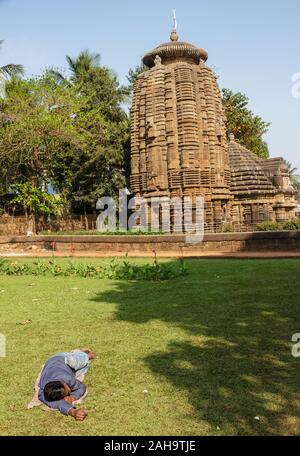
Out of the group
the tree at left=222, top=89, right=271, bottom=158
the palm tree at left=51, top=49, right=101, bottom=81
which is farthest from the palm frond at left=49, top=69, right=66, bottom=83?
the tree at left=222, top=89, right=271, bottom=158

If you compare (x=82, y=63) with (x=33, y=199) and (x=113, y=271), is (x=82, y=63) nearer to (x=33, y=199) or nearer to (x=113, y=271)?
(x=33, y=199)

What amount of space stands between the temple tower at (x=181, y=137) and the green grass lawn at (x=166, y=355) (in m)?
17.1

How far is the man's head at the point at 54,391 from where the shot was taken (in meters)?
3.37

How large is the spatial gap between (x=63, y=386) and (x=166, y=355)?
1.33 metres

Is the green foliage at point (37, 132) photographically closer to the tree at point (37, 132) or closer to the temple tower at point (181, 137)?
the tree at point (37, 132)

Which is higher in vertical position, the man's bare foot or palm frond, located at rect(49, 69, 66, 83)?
palm frond, located at rect(49, 69, 66, 83)

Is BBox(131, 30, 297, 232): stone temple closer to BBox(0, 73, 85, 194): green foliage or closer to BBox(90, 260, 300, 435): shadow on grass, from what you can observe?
BBox(0, 73, 85, 194): green foliage

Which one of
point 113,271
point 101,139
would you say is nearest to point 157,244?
point 113,271

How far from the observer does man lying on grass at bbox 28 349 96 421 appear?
10.9ft

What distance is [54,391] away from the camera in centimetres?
337

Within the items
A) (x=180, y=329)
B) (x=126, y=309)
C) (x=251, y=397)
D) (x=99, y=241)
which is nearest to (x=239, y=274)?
(x=126, y=309)

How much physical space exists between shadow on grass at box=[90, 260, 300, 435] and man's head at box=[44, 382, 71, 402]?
0.93 metres

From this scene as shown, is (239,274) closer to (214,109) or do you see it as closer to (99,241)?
(99,241)

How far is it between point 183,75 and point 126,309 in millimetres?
21401
